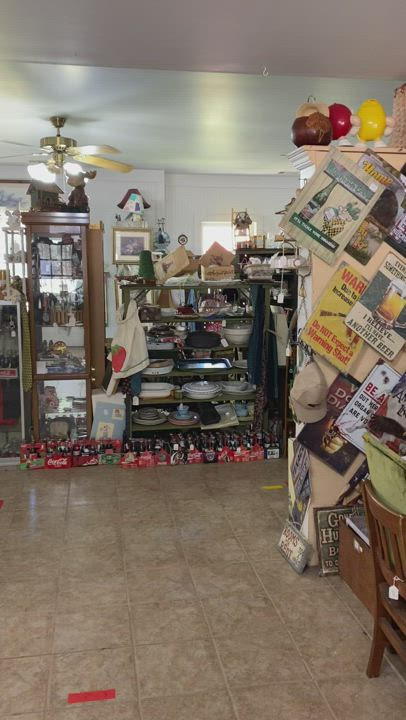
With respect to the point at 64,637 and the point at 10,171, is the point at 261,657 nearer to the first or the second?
the point at 64,637

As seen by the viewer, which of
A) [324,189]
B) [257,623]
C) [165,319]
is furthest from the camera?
[165,319]

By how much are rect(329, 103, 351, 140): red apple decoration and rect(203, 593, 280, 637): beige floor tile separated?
92.3 inches

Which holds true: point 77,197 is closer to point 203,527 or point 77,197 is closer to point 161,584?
point 203,527

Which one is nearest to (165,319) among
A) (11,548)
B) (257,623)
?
(11,548)

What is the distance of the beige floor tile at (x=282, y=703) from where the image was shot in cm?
218

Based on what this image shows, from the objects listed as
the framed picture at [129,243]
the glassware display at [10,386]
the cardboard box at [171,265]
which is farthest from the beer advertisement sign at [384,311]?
the framed picture at [129,243]

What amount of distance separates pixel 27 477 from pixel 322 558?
2.47 meters

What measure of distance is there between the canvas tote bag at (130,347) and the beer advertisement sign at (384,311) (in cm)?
216

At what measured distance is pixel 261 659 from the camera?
8.16 feet

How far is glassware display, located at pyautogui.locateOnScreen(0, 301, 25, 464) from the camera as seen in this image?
497 centimetres

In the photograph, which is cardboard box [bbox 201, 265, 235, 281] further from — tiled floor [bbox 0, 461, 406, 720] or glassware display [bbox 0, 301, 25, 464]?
tiled floor [bbox 0, 461, 406, 720]

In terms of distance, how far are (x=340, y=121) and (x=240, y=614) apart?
8.02 feet

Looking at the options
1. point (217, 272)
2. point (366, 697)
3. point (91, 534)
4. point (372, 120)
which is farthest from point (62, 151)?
point (366, 697)

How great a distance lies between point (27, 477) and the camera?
4637 millimetres
